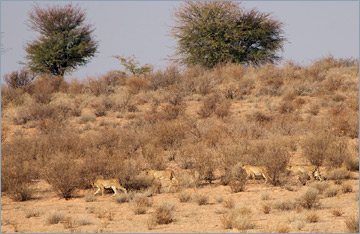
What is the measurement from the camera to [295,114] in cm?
1877

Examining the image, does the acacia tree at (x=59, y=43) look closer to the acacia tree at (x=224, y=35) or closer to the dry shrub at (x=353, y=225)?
the acacia tree at (x=224, y=35)

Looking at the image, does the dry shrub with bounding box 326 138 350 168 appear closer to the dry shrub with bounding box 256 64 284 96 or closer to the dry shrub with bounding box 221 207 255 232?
the dry shrub with bounding box 221 207 255 232

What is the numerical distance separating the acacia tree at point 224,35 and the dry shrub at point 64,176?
20163 millimetres

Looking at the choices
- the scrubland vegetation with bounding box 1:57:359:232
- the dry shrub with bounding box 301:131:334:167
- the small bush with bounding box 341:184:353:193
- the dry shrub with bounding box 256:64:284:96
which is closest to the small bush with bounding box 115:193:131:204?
the scrubland vegetation with bounding box 1:57:359:232

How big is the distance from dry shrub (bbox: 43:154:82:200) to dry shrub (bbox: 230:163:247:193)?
311cm

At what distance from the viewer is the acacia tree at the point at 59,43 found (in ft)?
105

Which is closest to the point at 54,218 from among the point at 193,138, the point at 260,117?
the point at 193,138

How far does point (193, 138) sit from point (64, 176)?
5.69 meters

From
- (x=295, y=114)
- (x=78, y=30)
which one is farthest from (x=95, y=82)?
(x=295, y=114)

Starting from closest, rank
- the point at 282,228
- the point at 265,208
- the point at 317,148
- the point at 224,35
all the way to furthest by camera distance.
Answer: the point at 282,228, the point at 265,208, the point at 317,148, the point at 224,35

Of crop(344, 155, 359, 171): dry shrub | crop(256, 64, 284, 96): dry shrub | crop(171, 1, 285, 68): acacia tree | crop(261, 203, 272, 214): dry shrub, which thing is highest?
crop(171, 1, 285, 68): acacia tree

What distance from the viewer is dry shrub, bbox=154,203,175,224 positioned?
8508 millimetres

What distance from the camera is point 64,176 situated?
10.7 metres

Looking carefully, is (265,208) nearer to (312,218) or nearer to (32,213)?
(312,218)
